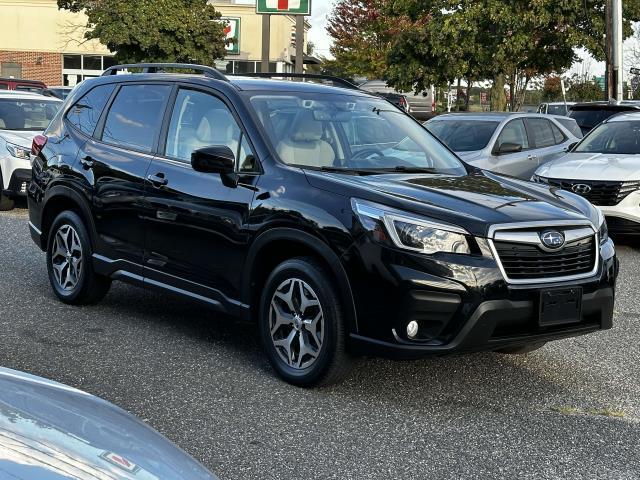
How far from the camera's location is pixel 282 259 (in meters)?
5.39

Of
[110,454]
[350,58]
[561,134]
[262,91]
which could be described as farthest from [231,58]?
[110,454]

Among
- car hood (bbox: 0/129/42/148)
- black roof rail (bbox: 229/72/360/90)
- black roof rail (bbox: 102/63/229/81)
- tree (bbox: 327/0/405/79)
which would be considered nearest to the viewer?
black roof rail (bbox: 102/63/229/81)

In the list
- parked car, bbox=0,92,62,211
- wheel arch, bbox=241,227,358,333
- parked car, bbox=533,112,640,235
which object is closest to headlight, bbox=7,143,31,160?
parked car, bbox=0,92,62,211

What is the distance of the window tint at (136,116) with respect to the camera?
6.42 metres

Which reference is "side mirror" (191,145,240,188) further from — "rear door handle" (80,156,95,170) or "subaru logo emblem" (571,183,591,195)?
"subaru logo emblem" (571,183,591,195)

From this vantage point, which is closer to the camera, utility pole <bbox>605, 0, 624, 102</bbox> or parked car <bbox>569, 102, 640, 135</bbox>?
parked car <bbox>569, 102, 640, 135</bbox>

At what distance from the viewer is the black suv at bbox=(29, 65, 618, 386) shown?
15.6ft

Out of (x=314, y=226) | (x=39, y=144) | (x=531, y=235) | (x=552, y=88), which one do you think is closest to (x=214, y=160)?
Result: (x=314, y=226)

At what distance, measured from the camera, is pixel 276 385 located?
5.29 meters

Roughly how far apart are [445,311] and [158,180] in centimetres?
233

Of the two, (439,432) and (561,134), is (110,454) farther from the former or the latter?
(561,134)

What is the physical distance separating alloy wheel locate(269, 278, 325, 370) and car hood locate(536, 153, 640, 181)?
21.6ft

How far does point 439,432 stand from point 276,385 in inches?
42.5

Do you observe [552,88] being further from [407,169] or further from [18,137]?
[407,169]
